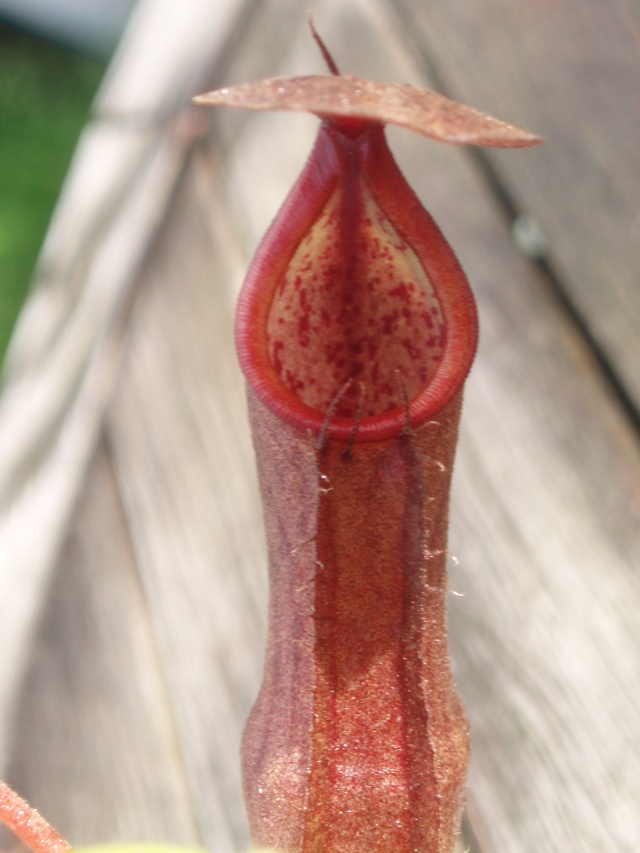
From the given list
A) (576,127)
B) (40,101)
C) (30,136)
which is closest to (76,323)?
(576,127)

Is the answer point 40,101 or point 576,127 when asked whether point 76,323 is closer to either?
point 576,127

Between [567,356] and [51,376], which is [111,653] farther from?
[567,356]

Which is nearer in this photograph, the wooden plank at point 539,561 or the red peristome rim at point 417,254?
the red peristome rim at point 417,254

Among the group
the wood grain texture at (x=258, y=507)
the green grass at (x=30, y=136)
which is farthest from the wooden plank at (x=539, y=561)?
the green grass at (x=30, y=136)

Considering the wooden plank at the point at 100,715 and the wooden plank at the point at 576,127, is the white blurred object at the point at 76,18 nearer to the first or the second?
the wooden plank at the point at 576,127

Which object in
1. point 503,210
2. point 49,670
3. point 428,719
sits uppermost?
point 503,210

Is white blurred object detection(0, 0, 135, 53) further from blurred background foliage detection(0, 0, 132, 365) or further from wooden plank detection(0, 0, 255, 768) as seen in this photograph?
wooden plank detection(0, 0, 255, 768)

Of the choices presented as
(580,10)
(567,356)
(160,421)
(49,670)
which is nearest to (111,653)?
(49,670)
